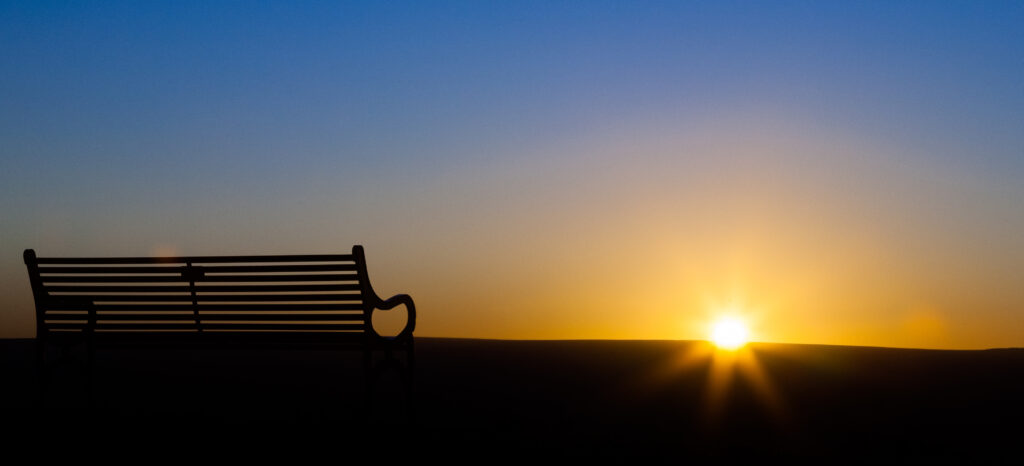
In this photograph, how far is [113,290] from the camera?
760cm

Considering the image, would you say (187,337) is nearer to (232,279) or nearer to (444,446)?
(232,279)

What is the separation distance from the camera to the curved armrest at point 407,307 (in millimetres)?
6977

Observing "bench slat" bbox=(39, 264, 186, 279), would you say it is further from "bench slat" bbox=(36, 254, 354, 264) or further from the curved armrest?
the curved armrest

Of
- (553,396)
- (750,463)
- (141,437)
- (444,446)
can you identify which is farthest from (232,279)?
(750,463)

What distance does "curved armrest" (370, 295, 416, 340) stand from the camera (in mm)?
6977

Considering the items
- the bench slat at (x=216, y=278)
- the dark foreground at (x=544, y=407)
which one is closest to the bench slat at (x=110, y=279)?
the bench slat at (x=216, y=278)

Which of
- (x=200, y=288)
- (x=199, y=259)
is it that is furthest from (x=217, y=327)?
(x=199, y=259)

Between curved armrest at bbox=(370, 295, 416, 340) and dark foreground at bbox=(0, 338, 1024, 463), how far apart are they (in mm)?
458

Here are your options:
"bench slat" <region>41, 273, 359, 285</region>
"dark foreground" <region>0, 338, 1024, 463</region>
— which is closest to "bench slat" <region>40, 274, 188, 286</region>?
"bench slat" <region>41, 273, 359, 285</region>

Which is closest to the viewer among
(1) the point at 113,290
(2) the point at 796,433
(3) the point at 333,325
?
(2) the point at 796,433

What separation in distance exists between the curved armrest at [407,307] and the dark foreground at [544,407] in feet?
1.50

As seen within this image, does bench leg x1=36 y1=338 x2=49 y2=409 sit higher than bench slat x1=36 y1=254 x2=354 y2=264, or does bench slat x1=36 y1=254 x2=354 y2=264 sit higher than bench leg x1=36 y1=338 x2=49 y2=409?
bench slat x1=36 y1=254 x2=354 y2=264

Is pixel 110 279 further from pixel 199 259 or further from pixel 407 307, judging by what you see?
pixel 407 307

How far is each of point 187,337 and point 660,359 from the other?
6018 millimetres
